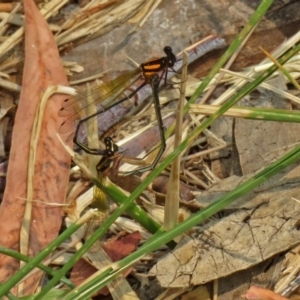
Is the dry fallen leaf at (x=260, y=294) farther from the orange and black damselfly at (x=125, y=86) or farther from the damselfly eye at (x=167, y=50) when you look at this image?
the damselfly eye at (x=167, y=50)

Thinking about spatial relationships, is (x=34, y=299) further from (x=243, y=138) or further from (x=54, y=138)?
(x=243, y=138)

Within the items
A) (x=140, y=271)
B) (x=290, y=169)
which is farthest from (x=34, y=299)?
(x=290, y=169)

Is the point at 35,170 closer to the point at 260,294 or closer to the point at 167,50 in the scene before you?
the point at 167,50

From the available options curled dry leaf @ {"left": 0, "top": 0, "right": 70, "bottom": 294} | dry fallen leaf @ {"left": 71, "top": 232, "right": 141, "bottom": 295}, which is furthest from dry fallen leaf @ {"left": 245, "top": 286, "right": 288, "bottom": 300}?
curled dry leaf @ {"left": 0, "top": 0, "right": 70, "bottom": 294}

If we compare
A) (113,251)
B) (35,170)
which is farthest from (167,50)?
(113,251)

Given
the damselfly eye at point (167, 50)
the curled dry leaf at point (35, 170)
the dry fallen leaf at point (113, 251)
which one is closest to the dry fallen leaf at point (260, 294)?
the dry fallen leaf at point (113, 251)

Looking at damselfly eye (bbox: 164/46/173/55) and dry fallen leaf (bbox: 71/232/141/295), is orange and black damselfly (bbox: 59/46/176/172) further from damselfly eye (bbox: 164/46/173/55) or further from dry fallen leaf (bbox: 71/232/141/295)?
dry fallen leaf (bbox: 71/232/141/295)

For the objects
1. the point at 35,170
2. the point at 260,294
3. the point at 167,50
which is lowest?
the point at 260,294

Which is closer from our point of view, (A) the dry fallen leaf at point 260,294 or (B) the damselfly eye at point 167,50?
(A) the dry fallen leaf at point 260,294

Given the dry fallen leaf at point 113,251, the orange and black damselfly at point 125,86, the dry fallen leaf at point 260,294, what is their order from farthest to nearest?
the orange and black damselfly at point 125,86
the dry fallen leaf at point 113,251
the dry fallen leaf at point 260,294
